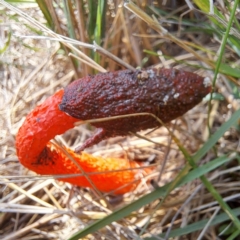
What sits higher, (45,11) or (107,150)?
(45,11)

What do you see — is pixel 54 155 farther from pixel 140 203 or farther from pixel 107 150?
pixel 107 150

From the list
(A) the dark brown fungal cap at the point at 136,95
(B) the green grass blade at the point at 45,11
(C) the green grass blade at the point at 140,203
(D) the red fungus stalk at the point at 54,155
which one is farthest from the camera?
(B) the green grass blade at the point at 45,11

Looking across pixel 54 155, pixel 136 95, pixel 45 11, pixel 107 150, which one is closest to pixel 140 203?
pixel 54 155

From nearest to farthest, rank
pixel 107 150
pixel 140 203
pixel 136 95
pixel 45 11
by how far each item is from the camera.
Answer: pixel 136 95 → pixel 140 203 → pixel 45 11 → pixel 107 150

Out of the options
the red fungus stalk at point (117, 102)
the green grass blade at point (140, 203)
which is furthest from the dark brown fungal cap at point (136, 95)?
the green grass blade at point (140, 203)

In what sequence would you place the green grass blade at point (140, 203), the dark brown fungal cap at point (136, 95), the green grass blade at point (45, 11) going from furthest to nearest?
→ the green grass blade at point (45, 11)
the green grass blade at point (140, 203)
the dark brown fungal cap at point (136, 95)

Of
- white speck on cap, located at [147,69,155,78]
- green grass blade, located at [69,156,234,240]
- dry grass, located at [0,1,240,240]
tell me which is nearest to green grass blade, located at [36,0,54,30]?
dry grass, located at [0,1,240,240]

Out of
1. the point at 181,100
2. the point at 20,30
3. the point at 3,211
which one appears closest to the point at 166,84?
the point at 181,100

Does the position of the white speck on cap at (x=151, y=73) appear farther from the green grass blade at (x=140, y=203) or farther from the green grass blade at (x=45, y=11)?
the green grass blade at (x=45, y=11)
